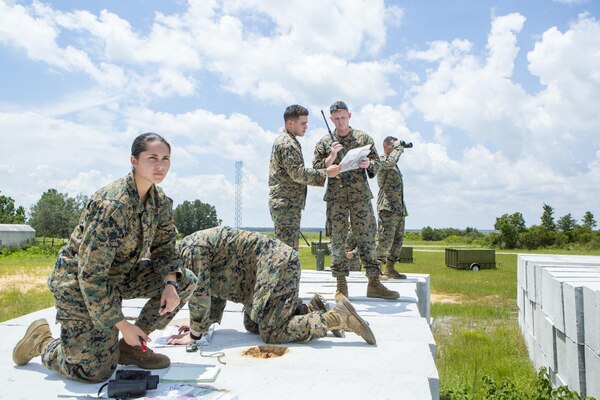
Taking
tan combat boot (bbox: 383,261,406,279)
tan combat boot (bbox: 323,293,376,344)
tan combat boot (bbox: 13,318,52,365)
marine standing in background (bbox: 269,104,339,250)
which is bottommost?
tan combat boot (bbox: 13,318,52,365)

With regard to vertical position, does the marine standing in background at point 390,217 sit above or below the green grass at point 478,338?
above

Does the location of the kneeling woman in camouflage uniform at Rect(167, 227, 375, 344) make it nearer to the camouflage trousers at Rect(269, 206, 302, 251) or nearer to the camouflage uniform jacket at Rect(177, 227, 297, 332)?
the camouflage uniform jacket at Rect(177, 227, 297, 332)

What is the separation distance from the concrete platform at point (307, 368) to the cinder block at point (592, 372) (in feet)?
3.35

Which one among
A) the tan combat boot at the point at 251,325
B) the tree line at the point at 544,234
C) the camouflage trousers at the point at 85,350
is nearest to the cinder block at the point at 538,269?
the tan combat boot at the point at 251,325

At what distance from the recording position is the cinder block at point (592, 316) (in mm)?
3232

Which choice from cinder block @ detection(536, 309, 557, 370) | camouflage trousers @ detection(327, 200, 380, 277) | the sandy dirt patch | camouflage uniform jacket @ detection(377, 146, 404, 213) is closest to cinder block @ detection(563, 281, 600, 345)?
cinder block @ detection(536, 309, 557, 370)

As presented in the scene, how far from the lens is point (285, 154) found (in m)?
4.87

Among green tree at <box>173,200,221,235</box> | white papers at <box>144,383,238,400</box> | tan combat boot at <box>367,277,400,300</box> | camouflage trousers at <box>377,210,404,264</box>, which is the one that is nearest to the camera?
white papers at <box>144,383,238,400</box>

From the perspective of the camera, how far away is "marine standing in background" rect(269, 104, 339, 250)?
4.86m

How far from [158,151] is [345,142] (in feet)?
9.69

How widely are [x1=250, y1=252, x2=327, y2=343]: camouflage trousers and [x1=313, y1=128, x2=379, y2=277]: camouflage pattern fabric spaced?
5.19ft

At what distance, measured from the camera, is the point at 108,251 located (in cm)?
269

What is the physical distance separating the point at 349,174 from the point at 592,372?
9.13 ft

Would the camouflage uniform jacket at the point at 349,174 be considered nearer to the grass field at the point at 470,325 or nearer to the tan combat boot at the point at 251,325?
the tan combat boot at the point at 251,325
